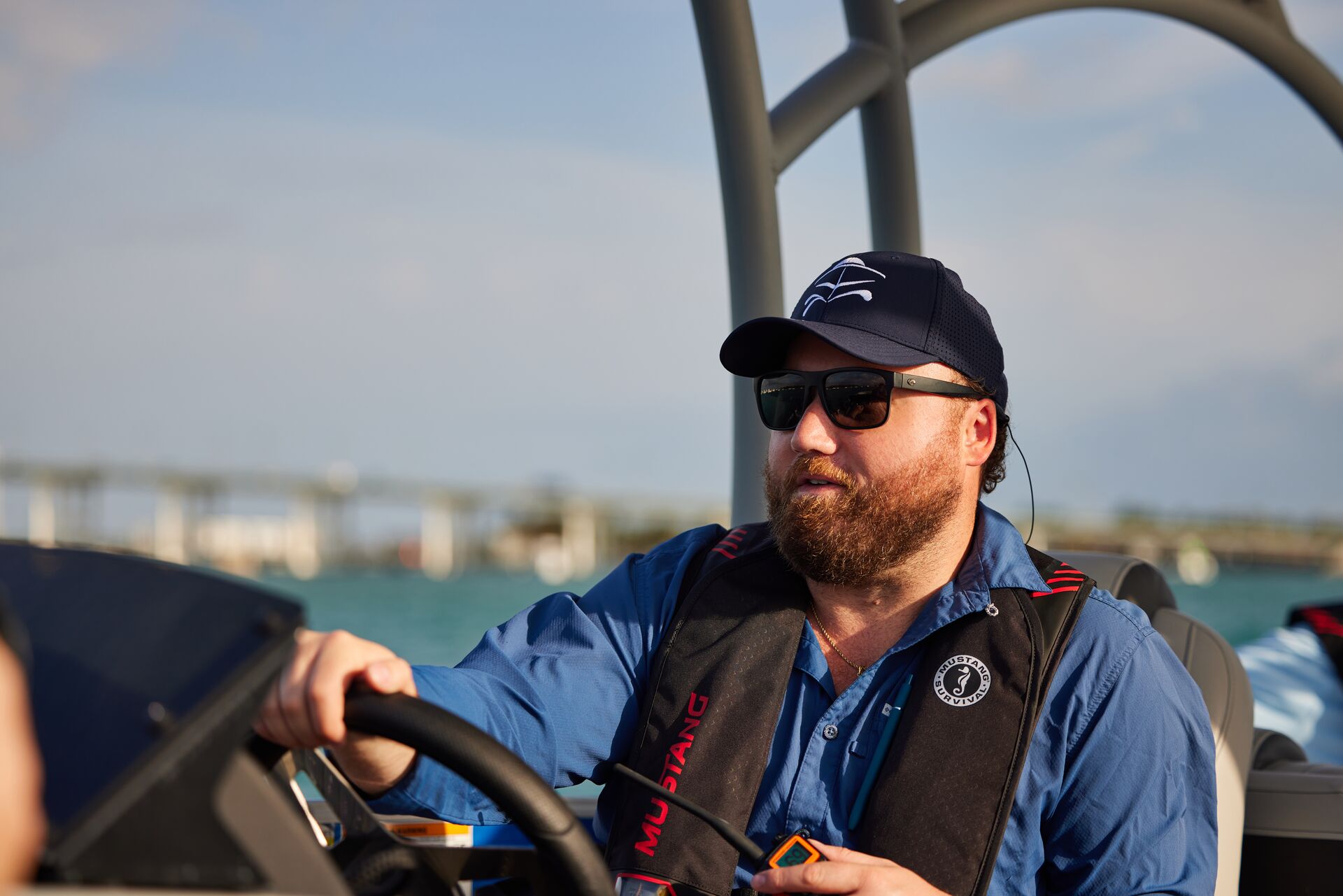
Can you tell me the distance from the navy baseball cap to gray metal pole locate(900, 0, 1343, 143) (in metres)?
1.68

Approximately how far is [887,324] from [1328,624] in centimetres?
231

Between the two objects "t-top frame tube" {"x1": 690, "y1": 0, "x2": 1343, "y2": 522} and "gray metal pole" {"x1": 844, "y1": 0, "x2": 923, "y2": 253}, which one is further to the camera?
"gray metal pole" {"x1": 844, "y1": 0, "x2": 923, "y2": 253}

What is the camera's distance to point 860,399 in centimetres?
204

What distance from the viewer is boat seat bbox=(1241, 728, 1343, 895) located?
2.08 metres

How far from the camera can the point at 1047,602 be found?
1.94 metres

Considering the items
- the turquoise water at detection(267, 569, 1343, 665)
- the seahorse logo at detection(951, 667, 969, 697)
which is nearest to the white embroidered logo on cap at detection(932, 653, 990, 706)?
the seahorse logo at detection(951, 667, 969, 697)

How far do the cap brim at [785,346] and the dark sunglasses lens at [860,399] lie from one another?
3 cm

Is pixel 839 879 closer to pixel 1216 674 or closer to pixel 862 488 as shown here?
pixel 862 488

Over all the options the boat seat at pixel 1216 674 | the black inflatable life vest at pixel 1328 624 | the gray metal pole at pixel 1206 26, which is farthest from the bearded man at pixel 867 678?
the black inflatable life vest at pixel 1328 624

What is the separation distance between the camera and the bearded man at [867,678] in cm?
177

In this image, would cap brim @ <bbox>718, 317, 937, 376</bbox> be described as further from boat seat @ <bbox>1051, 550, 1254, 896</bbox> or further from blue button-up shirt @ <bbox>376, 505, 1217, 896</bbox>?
boat seat @ <bbox>1051, 550, 1254, 896</bbox>

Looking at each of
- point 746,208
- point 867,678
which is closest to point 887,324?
point 867,678

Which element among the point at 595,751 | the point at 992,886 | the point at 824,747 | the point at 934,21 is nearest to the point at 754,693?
the point at 824,747

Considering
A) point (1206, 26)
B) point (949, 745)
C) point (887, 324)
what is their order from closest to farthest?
point (949, 745) < point (887, 324) < point (1206, 26)
